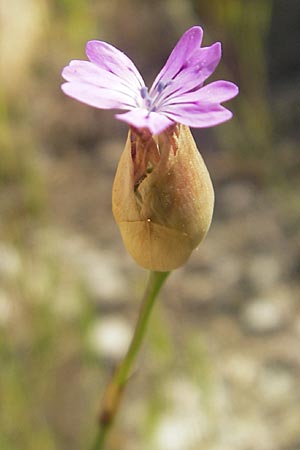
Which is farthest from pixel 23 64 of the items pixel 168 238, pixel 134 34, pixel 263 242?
pixel 168 238

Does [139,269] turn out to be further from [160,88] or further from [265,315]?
[160,88]

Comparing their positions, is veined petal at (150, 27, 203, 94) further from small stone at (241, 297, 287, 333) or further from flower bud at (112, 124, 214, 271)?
small stone at (241, 297, 287, 333)

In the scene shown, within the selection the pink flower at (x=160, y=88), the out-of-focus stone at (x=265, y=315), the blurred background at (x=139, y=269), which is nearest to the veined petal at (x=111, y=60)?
the pink flower at (x=160, y=88)

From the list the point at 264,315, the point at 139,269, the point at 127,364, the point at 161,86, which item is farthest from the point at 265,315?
the point at 161,86

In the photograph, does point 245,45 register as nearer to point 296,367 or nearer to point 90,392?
point 296,367

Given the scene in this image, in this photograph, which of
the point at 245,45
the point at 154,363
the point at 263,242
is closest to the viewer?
the point at 154,363
